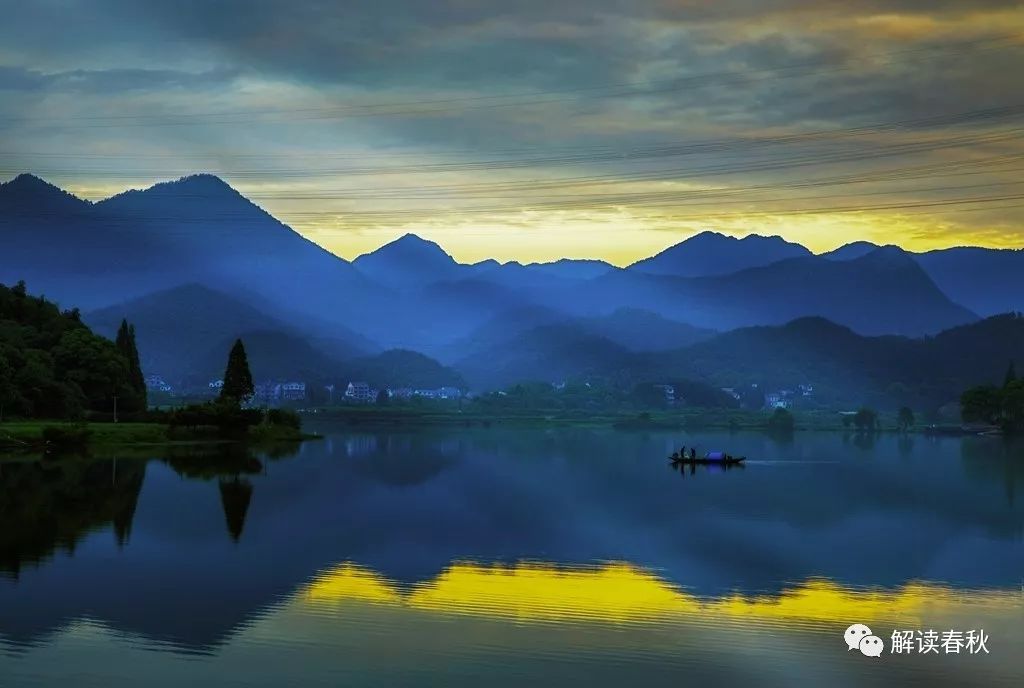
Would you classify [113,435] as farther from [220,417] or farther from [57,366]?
[57,366]

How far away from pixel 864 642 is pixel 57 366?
302 feet

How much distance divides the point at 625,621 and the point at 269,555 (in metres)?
14.9

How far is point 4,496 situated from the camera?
54500mm

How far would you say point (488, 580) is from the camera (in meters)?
37.1

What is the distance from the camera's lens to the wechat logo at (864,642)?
28.1 meters

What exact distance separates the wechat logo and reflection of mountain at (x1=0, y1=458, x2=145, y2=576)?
2262 cm

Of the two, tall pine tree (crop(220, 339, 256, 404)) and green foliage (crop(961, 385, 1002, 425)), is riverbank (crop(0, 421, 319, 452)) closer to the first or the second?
tall pine tree (crop(220, 339, 256, 404))

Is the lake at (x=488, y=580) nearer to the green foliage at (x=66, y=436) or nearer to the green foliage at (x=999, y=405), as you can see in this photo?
the green foliage at (x=66, y=436)

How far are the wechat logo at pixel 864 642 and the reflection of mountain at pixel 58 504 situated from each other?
22.6 m

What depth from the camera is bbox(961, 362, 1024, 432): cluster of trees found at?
577 feet

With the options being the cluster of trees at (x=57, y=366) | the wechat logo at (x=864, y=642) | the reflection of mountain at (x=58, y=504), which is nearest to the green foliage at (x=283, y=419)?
the cluster of trees at (x=57, y=366)

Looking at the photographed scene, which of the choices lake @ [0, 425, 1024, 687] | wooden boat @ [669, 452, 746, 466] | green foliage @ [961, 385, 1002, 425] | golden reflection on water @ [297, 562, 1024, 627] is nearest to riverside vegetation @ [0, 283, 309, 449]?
lake @ [0, 425, 1024, 687]

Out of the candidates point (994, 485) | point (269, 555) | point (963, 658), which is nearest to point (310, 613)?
point (269, 555)

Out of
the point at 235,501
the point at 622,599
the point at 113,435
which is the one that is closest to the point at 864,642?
the point at 622,599
